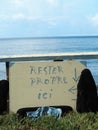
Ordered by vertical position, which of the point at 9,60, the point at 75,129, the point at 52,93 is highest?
the point at 9,60

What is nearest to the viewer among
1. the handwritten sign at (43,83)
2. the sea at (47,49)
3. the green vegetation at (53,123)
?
the green vegetation at (53,123)

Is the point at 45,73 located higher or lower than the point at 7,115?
higher

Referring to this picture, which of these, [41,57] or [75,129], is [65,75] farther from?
[75,129]

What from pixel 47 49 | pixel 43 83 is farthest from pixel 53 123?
pixel 47 49

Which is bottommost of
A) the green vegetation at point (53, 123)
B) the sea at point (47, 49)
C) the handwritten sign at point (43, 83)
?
the green vegetation at point (53, 123)

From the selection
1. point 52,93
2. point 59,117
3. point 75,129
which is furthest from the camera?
point 52,93

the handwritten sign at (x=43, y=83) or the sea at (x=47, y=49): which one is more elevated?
the sea at (x=47, y=49)

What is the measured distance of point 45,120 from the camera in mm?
6281

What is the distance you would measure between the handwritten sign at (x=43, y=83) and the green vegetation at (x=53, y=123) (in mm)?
443

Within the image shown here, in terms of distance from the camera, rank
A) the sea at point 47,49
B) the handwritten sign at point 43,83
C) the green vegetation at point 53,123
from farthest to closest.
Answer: the sea at point 47,49
the handwritten sign at point 43,83
the green vegetation at point 53,123

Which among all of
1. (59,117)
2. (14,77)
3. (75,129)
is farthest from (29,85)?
(75,129)

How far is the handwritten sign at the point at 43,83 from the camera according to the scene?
706 centimetres

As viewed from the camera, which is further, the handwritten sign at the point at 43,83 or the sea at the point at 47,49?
the sea at the point at 47,49

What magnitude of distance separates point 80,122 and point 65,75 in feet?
3.50
